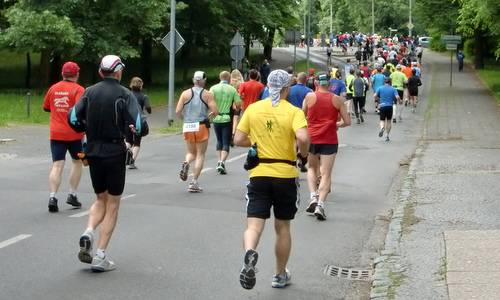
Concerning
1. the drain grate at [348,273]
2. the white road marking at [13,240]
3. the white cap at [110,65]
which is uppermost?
the white cap at [110,65]

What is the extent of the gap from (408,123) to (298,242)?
2130 centimetres

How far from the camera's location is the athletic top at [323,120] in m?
10.9

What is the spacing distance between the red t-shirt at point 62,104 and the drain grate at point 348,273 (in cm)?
392

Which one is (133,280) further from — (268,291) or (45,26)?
(45,26)

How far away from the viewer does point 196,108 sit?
12688 mm

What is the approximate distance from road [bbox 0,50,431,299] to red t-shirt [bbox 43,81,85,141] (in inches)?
37.8

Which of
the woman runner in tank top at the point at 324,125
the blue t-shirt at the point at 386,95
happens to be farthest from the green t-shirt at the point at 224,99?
the blue t-shirt at the point at 386,95

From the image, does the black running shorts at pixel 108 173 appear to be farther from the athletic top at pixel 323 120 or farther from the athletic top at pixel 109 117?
the athletic top at pixel 323 120

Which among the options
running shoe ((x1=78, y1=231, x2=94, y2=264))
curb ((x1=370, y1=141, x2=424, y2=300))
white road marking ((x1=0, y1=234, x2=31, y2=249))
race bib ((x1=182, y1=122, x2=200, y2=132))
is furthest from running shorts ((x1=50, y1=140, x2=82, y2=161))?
curb ((x1=370, y1=141, x2=424, y2=300))

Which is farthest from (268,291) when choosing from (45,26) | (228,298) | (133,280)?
(45,26)

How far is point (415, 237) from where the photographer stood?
9180 mm

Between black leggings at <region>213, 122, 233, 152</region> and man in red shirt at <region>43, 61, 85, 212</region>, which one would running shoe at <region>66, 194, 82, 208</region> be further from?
black leggings at <region>213, 122, 233, 152</region>

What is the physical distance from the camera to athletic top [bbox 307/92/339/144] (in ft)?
35.8

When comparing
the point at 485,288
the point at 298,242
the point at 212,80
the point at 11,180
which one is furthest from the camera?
the point at 212,80
